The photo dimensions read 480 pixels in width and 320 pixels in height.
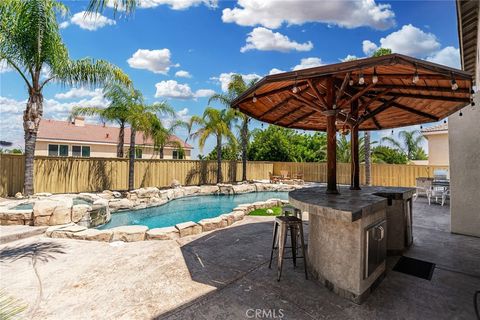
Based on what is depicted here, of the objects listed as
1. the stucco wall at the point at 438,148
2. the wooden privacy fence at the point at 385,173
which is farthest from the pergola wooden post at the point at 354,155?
the stucco wall at the point at 438,148

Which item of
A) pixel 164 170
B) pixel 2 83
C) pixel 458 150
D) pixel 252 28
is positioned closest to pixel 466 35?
pixel 458 150

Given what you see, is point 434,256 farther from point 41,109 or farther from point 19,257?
point 41,109

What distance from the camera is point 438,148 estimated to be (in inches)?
597

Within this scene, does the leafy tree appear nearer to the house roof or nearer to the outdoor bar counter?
the house roof

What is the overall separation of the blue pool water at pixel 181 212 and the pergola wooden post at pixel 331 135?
6.29m

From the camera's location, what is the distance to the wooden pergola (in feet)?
9.29

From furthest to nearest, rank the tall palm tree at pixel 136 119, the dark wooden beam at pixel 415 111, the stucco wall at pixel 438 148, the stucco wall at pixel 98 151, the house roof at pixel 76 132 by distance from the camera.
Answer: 1. the house roof at pixel 76 132
2. the stucco wall at pixel 98 151
3. the stucco wall at pixel 438 148
4. the tall palm tree at pixel 136 119
5. the dark wooden beam at pixel 415 111

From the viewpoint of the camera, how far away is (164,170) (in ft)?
A: 48.5

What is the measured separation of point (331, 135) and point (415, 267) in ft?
7.55

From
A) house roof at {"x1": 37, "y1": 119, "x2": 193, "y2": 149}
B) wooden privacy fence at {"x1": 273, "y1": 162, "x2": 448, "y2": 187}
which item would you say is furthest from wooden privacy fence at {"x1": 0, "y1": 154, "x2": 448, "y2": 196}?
house roof at {"x1": 37, "y1": 119, "x2": 193, "y2": 149}

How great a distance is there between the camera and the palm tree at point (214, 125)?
51.2 feet

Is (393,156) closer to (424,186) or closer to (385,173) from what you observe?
(385,173)

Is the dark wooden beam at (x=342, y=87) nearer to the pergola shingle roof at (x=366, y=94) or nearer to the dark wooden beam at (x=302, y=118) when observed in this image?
the pergola shingle roof at (x=366, y=94)

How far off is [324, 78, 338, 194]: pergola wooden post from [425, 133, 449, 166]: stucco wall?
15558mm
